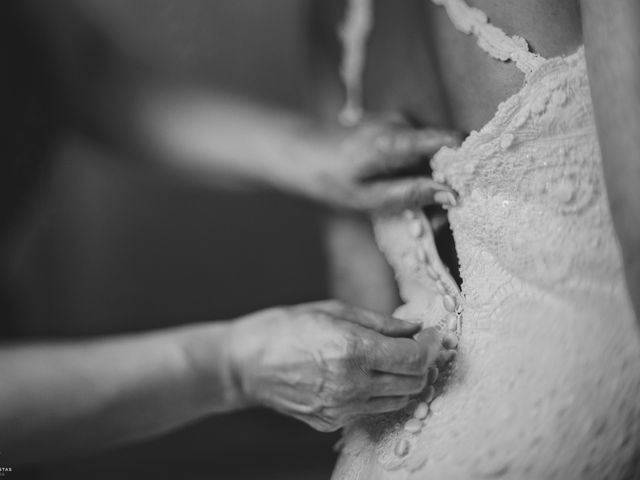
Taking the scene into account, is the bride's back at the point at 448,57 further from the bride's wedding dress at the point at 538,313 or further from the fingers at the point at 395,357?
the fingers at the point at 395,357

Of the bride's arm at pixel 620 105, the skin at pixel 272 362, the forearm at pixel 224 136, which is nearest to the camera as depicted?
the bride's arm at pixel 620 105

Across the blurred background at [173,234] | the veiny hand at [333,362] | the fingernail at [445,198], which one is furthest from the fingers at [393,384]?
the blurred background at [173,234]

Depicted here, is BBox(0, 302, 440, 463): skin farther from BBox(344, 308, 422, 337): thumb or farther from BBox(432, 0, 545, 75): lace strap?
BBox(432, 0, 545, 75): lace strap

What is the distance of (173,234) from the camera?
3.13 feet

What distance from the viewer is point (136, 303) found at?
0.94 m

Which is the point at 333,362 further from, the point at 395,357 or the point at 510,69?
the point at 510,69

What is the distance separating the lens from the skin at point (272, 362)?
424 millimetres

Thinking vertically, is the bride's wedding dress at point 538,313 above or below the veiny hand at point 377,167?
below

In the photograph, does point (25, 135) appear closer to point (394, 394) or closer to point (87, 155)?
point (87, 155)

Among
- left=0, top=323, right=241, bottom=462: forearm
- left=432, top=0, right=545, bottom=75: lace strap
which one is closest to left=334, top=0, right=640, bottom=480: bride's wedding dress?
left=432, top=0, right=545, bottom=75: lace strap

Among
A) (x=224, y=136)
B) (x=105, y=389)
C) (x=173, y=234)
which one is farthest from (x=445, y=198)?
(x=173, y=234)

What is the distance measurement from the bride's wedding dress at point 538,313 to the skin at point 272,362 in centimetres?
4

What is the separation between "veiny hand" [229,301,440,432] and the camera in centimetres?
42

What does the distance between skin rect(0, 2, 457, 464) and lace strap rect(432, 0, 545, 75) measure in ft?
0.22
